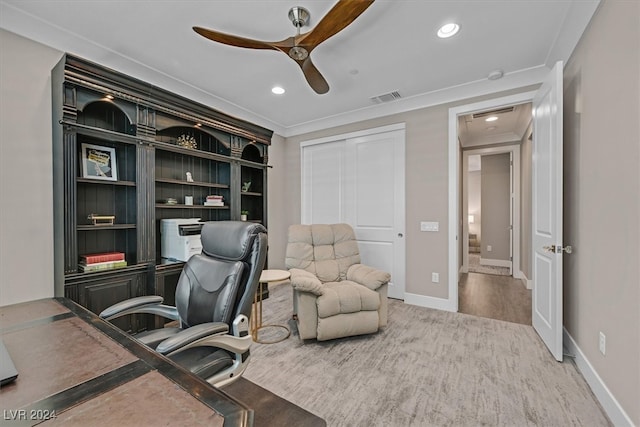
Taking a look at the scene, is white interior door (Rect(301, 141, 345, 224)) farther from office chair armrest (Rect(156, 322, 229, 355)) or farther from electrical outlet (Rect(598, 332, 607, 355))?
office chair armrest (Rect(156, 322, 229, 355))

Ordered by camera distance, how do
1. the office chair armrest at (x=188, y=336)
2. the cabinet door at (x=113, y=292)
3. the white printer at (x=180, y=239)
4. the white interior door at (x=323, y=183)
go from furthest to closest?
the white interior door at (x=323, y=183) < the white printer at (x=180, y=239) < the cabinet door at (x=113, y=292) < the office chair armrest at (x=188, y=336)

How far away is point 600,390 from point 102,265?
147 inches

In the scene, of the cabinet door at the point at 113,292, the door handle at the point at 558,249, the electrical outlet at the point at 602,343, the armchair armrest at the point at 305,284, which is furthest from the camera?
the armchair armrest at the point at 305,284

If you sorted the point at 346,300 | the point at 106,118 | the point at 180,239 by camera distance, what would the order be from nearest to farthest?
the point at 346,300
the point at 106,118
the point at 180,239

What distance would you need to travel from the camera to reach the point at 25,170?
6.86ft

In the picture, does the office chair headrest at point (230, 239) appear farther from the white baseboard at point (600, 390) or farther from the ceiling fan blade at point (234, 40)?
the white baseboard at point (600, 390)

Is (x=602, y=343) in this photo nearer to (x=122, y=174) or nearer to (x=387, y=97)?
(x=387, y=97)

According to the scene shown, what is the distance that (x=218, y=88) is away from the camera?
3254 millimetres

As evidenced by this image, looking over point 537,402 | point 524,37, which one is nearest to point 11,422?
point 537,402

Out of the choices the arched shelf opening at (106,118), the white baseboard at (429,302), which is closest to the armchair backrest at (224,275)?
the arched shelf opening at (106,118)

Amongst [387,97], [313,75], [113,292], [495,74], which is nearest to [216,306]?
[113,292]

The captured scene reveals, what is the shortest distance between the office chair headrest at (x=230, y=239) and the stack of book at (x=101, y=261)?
1270mm

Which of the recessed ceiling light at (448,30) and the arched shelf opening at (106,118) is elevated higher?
the recessed ceiling light at (448,30)

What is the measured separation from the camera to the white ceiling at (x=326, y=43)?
77.8 inches
